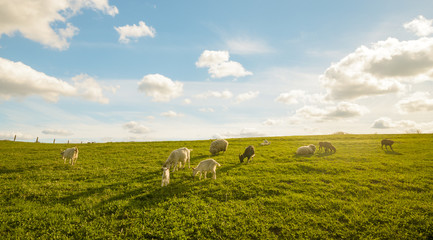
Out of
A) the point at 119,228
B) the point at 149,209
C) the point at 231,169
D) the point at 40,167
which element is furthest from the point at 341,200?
the point at 40,167

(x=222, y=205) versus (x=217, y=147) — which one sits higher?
(x=217, y=147)

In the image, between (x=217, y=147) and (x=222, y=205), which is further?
(x=217, y=147)

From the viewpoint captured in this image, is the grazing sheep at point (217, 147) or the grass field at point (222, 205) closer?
the grass field at point (222, 205)

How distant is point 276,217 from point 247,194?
267 centimetres

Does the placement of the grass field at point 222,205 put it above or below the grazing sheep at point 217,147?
below

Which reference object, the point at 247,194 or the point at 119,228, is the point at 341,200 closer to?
the point at 247,194

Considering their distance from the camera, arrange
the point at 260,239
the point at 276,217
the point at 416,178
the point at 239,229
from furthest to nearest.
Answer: the point at 416,178 < the point at 276,217 < the point at 239,229 < the point at 260,239

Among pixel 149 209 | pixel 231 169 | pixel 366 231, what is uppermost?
pixel 231 169

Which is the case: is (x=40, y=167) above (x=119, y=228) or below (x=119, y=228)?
above

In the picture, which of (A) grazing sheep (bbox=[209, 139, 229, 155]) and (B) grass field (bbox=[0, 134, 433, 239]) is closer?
(B) grass field (bbox=[0, 134, 433, 239])

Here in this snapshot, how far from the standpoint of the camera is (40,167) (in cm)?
1920

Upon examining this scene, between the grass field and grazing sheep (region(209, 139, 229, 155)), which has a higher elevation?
grazing sheep (region(209, 139, 229, 155))

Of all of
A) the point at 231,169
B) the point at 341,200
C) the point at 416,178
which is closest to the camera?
the point at 341,200

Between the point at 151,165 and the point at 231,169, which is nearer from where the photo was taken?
the point at 231,169
